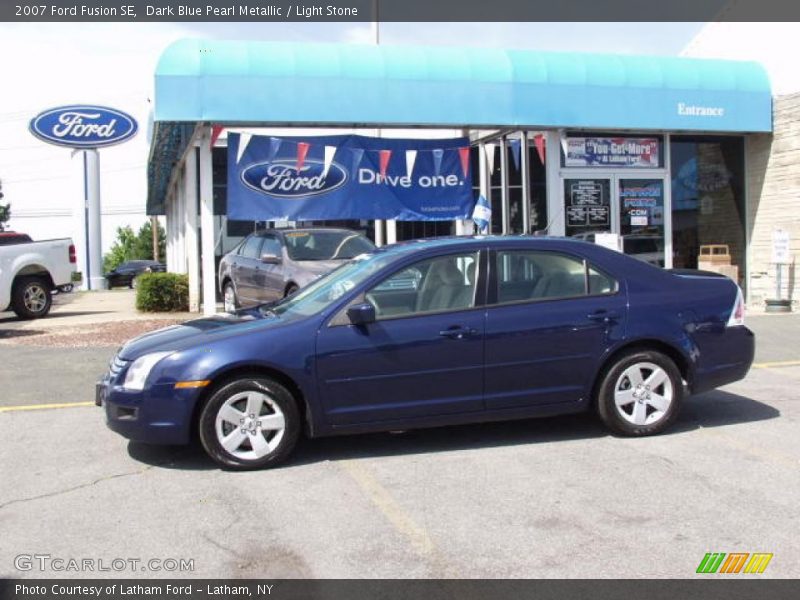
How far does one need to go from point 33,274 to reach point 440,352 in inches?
479

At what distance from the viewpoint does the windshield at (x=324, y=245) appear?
1147 centimetres

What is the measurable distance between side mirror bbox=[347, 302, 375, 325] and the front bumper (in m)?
1.14

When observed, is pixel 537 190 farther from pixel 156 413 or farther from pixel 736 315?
pixel 156 413

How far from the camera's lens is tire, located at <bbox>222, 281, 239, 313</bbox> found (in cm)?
1310

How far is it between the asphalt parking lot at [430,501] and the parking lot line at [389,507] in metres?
0.02

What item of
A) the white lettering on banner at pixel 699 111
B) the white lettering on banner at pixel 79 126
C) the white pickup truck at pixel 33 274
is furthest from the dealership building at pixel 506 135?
the white lettering on banner at pixel 79 126

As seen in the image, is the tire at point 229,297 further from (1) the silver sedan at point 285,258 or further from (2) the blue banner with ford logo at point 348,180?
(2) the blue banner with ford logo at point 348,180

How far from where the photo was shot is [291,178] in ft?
45.9

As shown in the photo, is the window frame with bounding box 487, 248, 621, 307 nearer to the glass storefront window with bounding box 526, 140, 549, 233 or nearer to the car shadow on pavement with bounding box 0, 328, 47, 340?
the car shadow on pavement with bounding box 0, 328, 47, 340

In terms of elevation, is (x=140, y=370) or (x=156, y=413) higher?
(x=140, y=370)

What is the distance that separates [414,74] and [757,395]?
807cm
